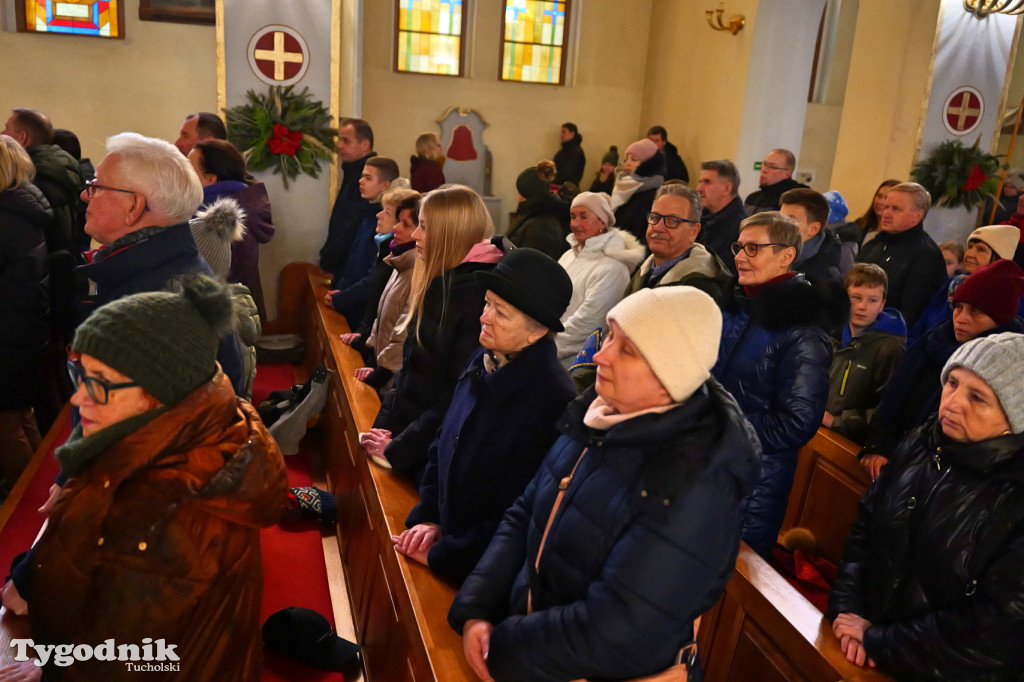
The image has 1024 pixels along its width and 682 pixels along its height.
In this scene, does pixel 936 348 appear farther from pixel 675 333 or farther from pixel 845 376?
pixel 675 333

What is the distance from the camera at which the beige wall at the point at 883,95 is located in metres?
9.02

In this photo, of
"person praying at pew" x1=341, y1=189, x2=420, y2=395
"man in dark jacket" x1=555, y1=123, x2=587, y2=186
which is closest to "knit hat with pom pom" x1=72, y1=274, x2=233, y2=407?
"person praying at pew" x1=341, y1=189, x2=420, y2=395

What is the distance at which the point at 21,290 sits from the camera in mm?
4160

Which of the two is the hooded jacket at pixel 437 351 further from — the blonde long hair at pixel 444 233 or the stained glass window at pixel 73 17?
the stained glass window at pixel 73 17

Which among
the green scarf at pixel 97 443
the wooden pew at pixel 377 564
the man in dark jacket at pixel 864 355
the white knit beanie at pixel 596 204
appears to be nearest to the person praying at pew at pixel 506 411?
the wooden pew at pixel 377 564

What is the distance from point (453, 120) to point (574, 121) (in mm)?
1956

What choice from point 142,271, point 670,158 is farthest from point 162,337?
point 670,158

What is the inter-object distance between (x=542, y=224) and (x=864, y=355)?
98.4 inches

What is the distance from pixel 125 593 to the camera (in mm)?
1813

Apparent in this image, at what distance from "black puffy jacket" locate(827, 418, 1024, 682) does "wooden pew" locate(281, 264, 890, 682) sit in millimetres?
147

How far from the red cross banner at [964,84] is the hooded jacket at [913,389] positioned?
6.33 m

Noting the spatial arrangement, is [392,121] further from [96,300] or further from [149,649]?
[149,649]

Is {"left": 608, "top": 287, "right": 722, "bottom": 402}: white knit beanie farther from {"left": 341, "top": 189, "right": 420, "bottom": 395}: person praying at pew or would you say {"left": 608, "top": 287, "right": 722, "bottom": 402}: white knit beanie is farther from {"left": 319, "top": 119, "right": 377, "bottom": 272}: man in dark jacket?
{"left": 319, "top": 119, "right": 377, "bottom": 272}: man in dark jacket

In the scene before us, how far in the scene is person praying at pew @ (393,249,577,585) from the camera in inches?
94.6
